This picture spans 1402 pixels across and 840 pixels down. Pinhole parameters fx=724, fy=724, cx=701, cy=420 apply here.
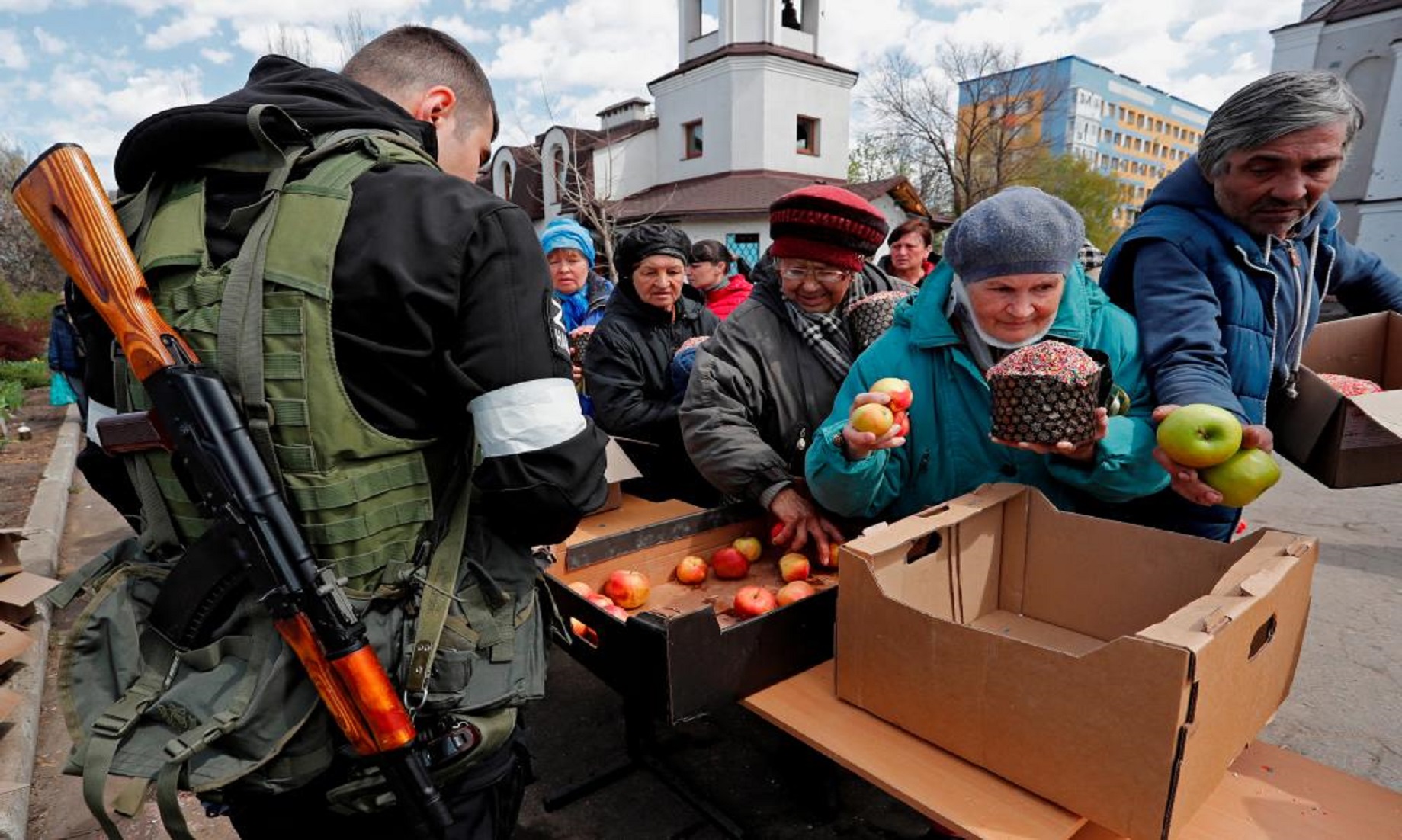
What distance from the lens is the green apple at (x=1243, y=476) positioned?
1560 mm

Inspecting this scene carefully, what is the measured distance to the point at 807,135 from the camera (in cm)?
2478

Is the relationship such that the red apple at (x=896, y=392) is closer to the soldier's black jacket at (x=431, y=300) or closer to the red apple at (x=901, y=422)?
the red apple at (x=901, y=422)

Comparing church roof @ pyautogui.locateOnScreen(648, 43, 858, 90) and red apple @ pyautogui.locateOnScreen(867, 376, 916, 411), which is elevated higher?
church roof @ pyautogui.locateOnScreen(648, 43, 858, 90)

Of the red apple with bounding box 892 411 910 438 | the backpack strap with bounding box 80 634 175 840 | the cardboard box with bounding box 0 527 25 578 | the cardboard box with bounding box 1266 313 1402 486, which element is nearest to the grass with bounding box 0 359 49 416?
the cardboard box with bounding box 0 527 25 578

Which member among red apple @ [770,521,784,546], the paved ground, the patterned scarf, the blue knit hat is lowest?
the paved ground

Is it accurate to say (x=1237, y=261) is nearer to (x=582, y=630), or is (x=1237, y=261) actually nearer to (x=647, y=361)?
(x=582, y=630)

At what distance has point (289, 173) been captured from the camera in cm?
129

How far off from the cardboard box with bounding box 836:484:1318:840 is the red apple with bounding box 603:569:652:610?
86 centimetres

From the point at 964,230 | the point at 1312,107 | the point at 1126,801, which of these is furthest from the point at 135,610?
the point at 1312,107

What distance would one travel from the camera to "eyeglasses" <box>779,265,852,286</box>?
2.62 meters

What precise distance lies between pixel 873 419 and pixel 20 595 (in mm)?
4195

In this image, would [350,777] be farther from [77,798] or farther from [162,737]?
[77,798]

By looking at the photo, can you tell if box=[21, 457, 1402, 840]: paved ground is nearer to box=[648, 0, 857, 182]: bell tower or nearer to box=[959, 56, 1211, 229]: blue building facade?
box=[648, 0, 857, 182]: bell tower

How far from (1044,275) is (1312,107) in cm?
71
